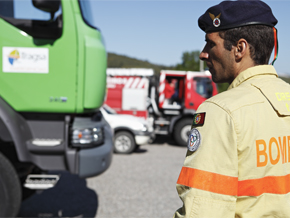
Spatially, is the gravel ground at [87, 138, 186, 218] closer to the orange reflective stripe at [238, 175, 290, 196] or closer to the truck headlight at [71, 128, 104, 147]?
the truck headlight at [71, 128, 104, 147]

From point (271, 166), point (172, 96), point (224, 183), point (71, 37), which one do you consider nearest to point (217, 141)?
point (224, 183)

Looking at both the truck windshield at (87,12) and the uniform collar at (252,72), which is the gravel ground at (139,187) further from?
the uniform collar at (252,72)

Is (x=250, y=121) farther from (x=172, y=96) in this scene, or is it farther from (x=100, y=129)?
(x=172, y=96)

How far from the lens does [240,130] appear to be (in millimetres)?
1068

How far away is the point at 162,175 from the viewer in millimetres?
6734

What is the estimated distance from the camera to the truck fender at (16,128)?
3369mm

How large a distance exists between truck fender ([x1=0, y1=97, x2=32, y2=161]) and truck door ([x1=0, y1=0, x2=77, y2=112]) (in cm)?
11

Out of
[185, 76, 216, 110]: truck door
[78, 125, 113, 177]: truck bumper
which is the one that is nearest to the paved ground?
[78, 125, 113, 177]: truck bumper

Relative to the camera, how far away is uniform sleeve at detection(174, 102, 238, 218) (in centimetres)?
104

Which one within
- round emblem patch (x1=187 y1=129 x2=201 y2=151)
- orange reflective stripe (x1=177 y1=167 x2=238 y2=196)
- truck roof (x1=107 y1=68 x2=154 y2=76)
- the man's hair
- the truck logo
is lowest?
truck roof (x1=107 y1=68 x2=154 y2=76)

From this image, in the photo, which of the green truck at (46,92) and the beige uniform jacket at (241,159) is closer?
the beige uniform jacket at (241,159)

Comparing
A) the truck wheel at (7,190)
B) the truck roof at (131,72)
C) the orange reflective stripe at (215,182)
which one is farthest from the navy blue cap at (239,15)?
the truck roof at (131,72)

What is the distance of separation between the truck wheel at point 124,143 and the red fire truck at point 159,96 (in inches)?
91.2

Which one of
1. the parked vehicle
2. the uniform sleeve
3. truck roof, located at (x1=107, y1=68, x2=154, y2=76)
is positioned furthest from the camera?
truck roof, located at (x1=107, y1=68, x2=154, y2=76)
